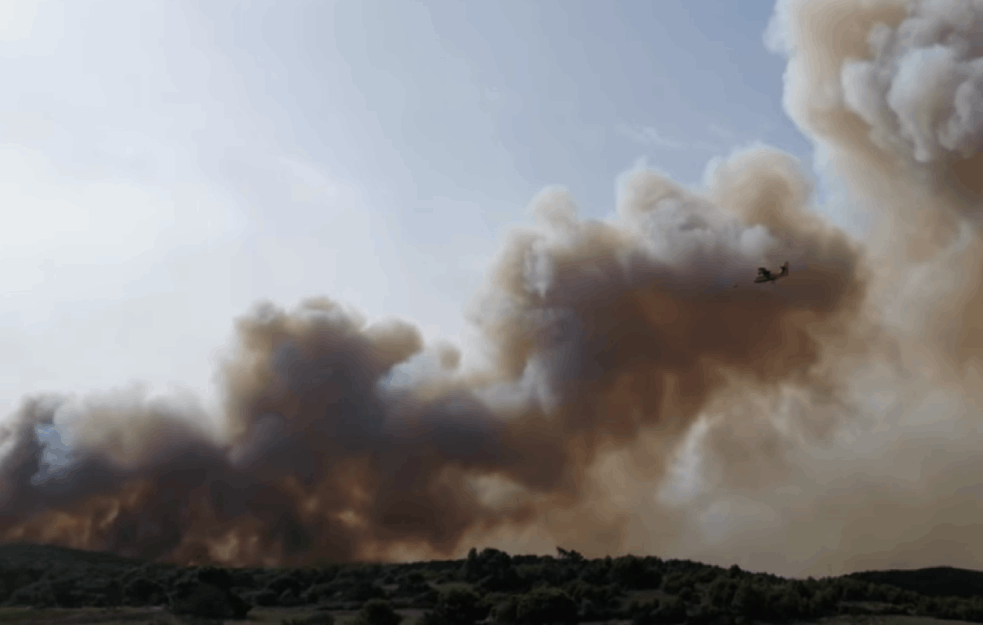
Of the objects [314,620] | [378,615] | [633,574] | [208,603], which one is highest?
[633,574]

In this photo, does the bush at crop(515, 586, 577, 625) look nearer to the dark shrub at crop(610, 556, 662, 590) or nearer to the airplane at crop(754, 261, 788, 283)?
the dark shrub at crop(610, 556, 662, 590)

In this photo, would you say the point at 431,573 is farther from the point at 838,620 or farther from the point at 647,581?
the point at 838,620

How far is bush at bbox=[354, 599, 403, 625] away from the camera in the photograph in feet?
167

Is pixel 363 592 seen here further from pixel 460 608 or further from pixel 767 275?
pixel 767 275

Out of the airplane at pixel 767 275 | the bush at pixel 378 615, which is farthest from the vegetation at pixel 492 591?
the airplane at pixel 767 275

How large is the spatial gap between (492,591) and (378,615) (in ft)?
41.2

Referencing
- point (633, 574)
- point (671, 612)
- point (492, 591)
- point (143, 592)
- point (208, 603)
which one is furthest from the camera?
point (633, 574)

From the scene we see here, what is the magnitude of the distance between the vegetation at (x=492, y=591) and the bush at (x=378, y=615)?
6 cm

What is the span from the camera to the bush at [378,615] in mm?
50969

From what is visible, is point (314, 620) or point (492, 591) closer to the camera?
point (314, 620)

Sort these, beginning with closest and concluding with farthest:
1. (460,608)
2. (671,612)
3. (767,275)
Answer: (671,612) < (460,608) < (767,275)

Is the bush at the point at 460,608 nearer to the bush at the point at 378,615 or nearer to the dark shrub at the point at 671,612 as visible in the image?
the bush at the point at 378,615

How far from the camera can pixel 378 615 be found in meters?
51.4

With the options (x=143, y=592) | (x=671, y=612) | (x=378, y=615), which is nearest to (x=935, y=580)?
(x=671, y=612)
